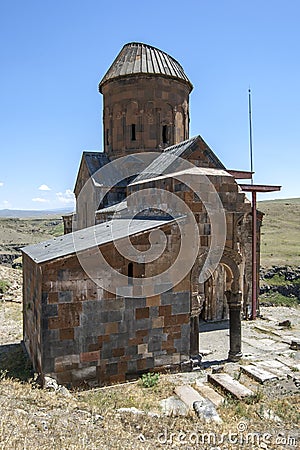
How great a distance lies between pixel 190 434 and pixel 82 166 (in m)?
11.1

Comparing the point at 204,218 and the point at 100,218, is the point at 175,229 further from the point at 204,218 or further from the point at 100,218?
the point at 100,218

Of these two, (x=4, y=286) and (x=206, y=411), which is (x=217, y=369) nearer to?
(x=206, y=411)

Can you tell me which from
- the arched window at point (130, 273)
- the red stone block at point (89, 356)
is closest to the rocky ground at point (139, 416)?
the red stone block at point (89, 356)

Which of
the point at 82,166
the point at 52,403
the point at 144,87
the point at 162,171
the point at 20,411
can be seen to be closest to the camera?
the point at 20,411

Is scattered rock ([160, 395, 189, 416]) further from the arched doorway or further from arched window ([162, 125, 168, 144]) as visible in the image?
arched window ([162, 125, 168, 144])

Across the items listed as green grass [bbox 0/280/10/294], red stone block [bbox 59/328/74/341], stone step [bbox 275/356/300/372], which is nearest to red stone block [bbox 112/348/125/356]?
red stone block [bbox 59/328/74/341]

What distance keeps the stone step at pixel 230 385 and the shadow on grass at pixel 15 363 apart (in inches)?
126

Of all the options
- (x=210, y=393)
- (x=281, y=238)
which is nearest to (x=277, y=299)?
(x=210, y=393)

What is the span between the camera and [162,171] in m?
9.09

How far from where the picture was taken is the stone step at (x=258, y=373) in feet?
21.5

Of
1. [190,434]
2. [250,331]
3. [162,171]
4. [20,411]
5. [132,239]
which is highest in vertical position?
[162,171]

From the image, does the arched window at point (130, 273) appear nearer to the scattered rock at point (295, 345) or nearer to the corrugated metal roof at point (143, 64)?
the scattered rock at point (295, 345)

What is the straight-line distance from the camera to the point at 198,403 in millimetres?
5297

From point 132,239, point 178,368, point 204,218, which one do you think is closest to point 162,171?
point 204,218
